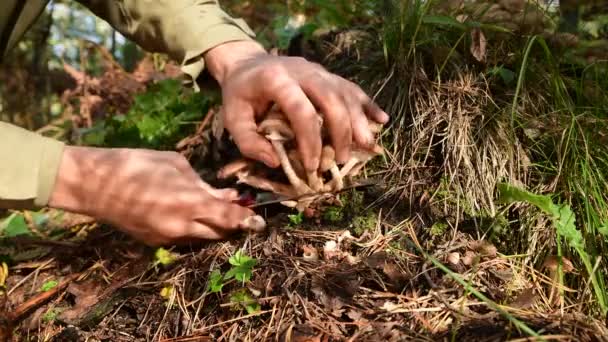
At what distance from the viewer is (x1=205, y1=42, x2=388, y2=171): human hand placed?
203 centimetres

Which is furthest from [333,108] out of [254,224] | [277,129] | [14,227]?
[14,227]


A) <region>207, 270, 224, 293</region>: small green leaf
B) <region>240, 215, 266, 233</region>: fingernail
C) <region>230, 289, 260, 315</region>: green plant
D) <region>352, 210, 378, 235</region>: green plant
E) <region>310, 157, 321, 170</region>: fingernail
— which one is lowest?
<region>207, 270, 224, 293</region>: small green leaf

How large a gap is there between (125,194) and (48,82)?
5.71 metres

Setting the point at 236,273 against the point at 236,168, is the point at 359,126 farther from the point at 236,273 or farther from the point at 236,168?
the point at 236,273

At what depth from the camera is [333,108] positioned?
6.67 feet

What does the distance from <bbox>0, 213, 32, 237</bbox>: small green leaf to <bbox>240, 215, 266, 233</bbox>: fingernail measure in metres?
1.41

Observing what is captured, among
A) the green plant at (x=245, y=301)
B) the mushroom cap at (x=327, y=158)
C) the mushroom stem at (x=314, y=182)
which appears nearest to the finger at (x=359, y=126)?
the mushroom cap at (x=327, y=158)

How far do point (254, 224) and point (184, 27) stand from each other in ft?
3.50

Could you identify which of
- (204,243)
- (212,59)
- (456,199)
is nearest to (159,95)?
(212,59)

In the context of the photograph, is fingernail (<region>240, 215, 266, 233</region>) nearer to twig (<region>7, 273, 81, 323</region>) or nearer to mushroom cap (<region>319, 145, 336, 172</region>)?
mushroom cap (<region>319, 145, 336, 172</region>)

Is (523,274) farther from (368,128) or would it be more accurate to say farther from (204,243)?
(204,243)

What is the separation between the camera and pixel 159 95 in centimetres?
374

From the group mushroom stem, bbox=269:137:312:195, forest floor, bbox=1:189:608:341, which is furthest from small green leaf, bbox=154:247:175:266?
mushroom stem, bbox=269:137:312:195

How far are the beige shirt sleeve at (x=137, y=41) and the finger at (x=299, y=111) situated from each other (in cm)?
56
